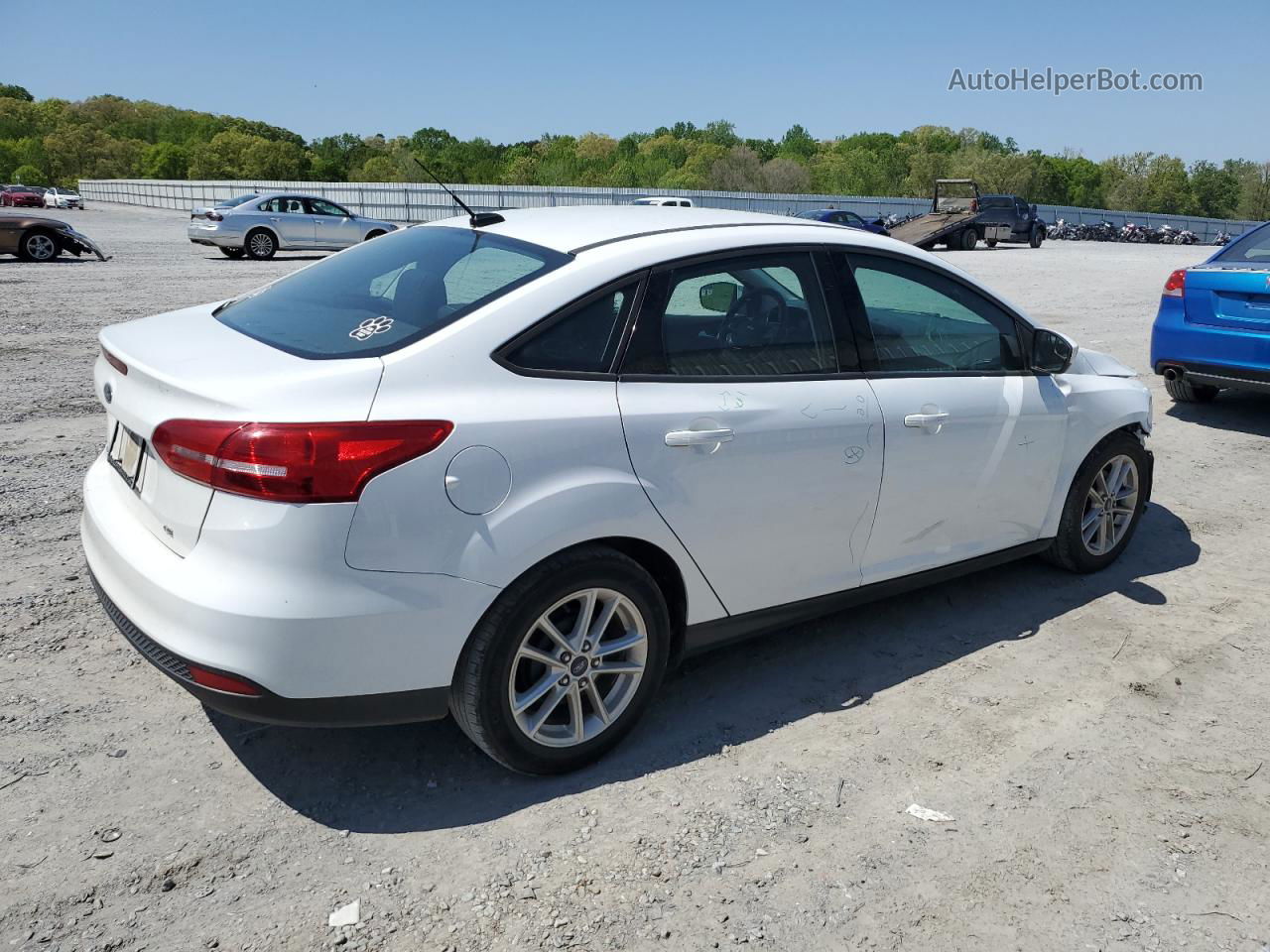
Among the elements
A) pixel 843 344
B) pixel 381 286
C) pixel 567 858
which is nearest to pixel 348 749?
pixel 567 858

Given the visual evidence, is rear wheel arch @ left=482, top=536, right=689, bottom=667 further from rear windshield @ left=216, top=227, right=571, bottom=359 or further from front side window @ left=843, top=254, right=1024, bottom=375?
front side window @ left=843, top=254, right=1024, bottom=375

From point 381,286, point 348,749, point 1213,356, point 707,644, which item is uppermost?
point 381,286

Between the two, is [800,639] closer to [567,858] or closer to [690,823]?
[690,823]

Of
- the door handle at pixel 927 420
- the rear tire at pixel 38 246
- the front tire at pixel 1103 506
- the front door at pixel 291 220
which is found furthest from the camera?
the front door at pixel 291 220

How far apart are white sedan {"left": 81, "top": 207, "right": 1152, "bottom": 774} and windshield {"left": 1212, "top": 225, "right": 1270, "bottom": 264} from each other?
191 inches

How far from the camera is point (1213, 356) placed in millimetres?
7672

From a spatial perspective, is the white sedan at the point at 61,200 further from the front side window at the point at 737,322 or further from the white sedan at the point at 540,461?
the front side window at the point at 737,322

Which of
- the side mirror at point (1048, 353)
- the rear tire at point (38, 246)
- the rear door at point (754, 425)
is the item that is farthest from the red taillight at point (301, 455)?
the rear tire at point (38, 246)

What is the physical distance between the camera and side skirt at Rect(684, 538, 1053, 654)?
3486 millimetres

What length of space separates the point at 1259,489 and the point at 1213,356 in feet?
4.98

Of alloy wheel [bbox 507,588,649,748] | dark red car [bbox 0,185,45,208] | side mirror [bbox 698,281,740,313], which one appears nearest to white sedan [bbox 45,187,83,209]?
dark red car [bbox 0,185,45,208]

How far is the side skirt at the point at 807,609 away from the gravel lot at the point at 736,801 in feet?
0.96

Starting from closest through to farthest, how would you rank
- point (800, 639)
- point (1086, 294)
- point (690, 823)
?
1. point (690, 823)
2. point (800, 639)
3. point (1086, 294)

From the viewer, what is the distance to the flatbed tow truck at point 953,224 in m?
31.7
